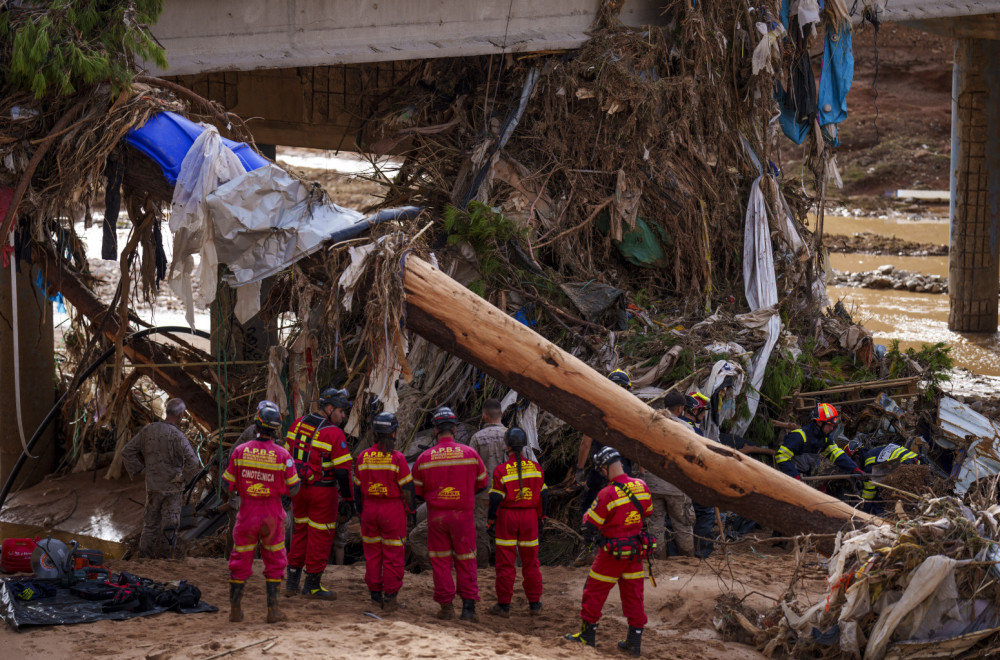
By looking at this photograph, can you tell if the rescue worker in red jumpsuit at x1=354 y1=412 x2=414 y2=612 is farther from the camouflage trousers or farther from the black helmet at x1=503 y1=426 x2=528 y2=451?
the camouflage trousers

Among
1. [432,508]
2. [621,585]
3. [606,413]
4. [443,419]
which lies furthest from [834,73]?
[432,508]

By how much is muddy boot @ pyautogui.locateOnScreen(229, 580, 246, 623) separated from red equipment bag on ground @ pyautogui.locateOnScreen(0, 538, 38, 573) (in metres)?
2.43

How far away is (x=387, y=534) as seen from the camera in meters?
7.29

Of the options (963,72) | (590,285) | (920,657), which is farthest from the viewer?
(963,72)

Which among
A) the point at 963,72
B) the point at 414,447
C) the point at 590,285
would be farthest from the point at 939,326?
the point at 414,447

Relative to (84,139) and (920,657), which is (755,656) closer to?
(920,657)

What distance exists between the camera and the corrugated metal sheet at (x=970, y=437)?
928cm

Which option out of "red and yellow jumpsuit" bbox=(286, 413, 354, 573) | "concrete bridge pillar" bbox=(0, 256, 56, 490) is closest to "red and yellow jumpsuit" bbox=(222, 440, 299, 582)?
"red and yellow jumpsuit" bbox=(286, 413, 354, 573)

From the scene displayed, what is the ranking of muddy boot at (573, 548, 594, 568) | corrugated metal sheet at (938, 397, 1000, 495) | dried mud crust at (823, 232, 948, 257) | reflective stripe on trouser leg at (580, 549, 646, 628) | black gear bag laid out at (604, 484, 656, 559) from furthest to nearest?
dried mud crust at (823, 232, 948, 257), corrugated metal sheet at (938, 397, 1000, 495), muddy boot at (573, 548, 594, 568), reflective stripe on trouser leg at (580, 549, 646, 628), black gear bag laid out at (604, 484, 656, 559)

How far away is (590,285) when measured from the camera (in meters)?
10.7

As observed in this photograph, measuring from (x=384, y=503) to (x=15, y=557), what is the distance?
11.1 feet

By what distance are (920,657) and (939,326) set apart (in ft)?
48.0

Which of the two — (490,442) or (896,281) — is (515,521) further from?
(896,281)

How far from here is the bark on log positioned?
10.6 m
